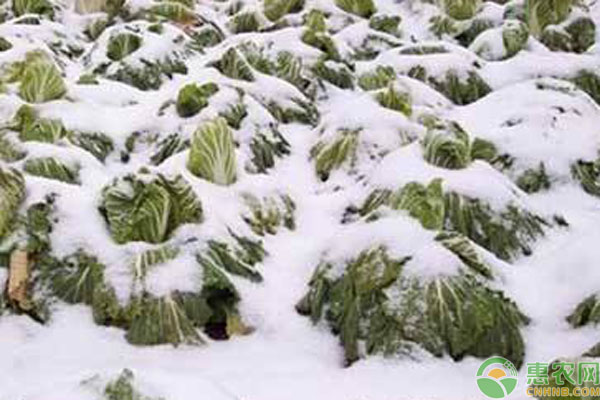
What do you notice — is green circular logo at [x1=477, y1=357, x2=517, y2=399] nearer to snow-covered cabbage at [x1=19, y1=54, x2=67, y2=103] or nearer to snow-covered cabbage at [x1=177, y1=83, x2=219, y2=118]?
snow-covered cabbage at [x1=177, y1=83, x2=219, y2=118]

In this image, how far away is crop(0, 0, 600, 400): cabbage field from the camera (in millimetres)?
3980

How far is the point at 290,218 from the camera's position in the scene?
17.0ft

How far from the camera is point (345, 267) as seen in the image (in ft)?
14.4

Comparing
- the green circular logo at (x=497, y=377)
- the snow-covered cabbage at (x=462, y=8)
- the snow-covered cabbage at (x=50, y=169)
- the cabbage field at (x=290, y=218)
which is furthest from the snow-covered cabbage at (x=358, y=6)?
the green circular logo at (x=497, y=377)

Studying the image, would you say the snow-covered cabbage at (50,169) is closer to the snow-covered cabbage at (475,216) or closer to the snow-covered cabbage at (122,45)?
the snow-covered cabbage at (475,216)

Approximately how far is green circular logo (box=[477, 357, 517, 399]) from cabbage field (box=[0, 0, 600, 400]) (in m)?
0.05

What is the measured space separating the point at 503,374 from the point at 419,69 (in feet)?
12.0

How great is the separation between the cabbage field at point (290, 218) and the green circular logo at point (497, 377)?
0.05 meters

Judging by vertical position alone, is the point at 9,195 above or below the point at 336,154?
above

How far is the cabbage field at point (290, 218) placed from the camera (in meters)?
3.98

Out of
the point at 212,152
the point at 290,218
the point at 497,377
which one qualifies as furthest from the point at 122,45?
the point at 497,377

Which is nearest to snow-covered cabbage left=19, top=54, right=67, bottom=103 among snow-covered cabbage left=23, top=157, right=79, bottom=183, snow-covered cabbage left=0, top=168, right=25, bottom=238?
snow-covered cabbage left=23, top=157, right=79, bottom=183

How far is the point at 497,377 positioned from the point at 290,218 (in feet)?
5.73

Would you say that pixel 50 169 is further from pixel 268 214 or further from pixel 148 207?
pixel 268 214
